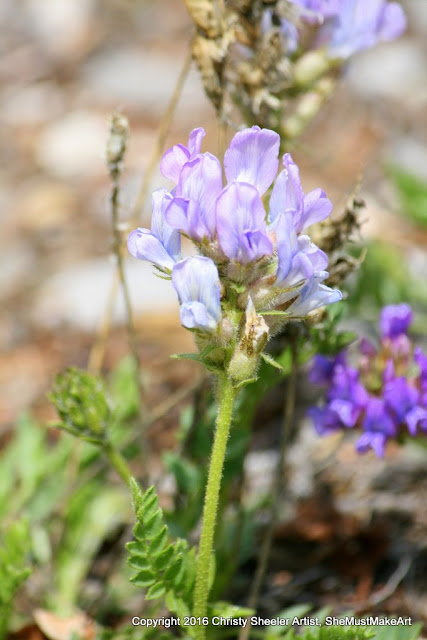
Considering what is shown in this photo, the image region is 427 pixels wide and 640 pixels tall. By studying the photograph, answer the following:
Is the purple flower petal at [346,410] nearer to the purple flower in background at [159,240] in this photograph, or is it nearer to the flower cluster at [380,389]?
the flower cluster at [380,389]

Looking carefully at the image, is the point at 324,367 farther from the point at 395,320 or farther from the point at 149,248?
the point at 149,248

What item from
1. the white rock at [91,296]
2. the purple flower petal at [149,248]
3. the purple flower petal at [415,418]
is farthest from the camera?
the white rock at [91,296]

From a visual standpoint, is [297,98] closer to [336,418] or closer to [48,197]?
[336,418]

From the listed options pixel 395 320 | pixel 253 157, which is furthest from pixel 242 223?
pixel 395 320

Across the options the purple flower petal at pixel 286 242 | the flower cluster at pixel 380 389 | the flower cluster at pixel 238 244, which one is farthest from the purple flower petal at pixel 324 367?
the purple flower petal at pixel 286 242

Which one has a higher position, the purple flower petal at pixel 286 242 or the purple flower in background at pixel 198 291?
the purple flower petal at pixel 286 242

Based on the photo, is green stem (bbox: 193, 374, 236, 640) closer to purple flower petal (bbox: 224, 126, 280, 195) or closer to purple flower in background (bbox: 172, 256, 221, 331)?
purple flower in background (bbox: 172, 256, 221, 331)
